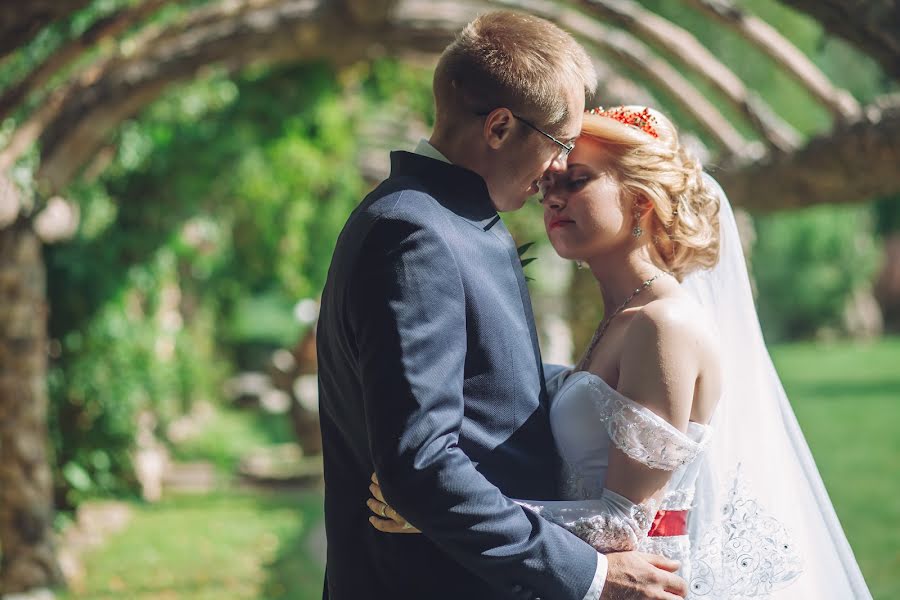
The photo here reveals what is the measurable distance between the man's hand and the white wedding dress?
4 cm

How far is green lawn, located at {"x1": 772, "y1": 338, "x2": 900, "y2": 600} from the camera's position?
29.6ft

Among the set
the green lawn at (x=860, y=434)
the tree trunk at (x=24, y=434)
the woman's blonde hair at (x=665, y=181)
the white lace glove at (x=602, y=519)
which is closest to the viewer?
the white lace glove at (x=602, y=519)

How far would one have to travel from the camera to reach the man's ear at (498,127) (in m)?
1.99

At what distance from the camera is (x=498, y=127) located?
2010 mm

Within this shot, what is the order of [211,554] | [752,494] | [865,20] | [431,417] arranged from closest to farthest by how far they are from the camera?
1. [431,417]
2. [752,494]
3. [865,20]
4. [211,554]

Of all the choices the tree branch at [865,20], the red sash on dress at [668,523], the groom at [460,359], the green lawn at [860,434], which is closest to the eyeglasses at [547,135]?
the groom at [460,359]

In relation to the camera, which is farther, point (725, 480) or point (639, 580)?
point (725, 480)

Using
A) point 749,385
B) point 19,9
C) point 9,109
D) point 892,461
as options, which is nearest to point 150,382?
point 9,109

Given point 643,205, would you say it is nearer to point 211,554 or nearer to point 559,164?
point 559,164

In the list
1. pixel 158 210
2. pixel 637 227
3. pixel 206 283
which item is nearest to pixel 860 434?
pixel 206 283

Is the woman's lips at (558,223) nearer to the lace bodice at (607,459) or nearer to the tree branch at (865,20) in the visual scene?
the lace bodice at (607,459)

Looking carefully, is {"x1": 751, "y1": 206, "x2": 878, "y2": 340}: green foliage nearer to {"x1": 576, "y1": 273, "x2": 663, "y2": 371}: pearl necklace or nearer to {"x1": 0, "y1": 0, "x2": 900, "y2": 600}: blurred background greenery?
{"x1": 0, "y1": 0, "x2": 900, "y2": 600}: blurred background greenery

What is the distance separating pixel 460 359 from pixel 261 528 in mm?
7793

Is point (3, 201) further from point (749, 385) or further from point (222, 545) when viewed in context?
point (749, 385)
